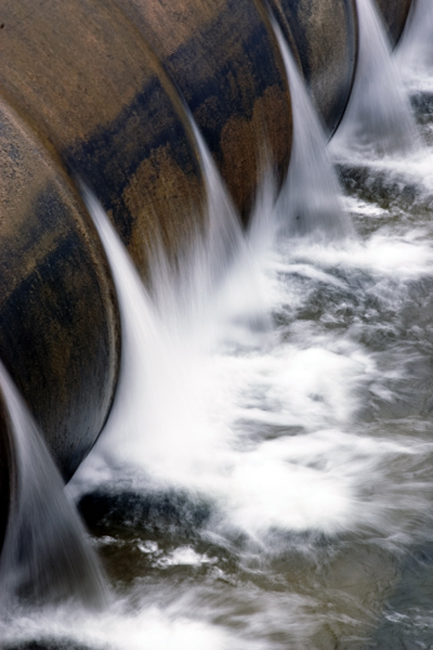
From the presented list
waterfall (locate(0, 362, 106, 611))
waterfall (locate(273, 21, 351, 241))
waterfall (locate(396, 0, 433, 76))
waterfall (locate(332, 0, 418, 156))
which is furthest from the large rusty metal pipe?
waterfall (locate(396, 0, 433, 76))

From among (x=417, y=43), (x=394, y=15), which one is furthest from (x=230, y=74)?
(x=417, y=43)

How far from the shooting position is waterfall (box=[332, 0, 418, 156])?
22.4ft

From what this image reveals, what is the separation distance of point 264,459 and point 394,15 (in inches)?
182

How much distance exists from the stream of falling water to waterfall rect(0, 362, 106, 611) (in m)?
0.08

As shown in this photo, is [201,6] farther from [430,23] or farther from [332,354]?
[430,23]

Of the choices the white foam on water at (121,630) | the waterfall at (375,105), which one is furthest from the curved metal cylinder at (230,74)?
the white foam on water at (121,630)

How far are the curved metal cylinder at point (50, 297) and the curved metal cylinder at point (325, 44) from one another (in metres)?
2.68

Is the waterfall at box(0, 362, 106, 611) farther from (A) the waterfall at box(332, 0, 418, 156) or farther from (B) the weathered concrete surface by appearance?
(A) the waterfall at box(332, 0, 418, 156)

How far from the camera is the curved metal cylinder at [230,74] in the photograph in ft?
14.0

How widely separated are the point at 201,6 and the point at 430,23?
4.43 m

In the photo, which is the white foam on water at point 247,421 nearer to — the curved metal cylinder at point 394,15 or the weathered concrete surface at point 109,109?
the weathered concrete surface at point 109,109

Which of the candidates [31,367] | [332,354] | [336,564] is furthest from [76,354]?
[332,354]

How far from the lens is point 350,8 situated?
6031 mm

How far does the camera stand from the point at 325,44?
575 centimetres
